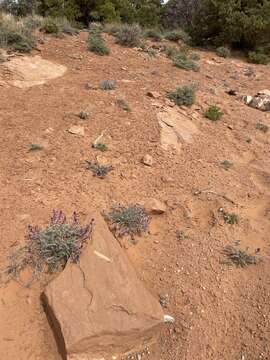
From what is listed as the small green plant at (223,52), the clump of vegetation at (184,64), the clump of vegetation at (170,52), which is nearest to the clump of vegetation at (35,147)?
the clump of vegetation at (184,64)

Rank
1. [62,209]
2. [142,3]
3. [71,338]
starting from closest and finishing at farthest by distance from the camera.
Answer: [71,338]
[62,209]
[142,3]

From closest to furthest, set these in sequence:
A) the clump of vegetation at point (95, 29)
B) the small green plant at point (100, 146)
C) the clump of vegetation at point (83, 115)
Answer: the small green plant at point (100, 146) → the clump of vegetation at point (83, 115) → the clump of vegetation at point (95, 29)

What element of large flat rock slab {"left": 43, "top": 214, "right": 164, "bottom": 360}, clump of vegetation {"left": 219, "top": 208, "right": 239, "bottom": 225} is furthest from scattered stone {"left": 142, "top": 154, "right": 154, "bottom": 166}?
large flat rock slab {"left": 43, "top": 214, "right": 164, "bottom": 360}

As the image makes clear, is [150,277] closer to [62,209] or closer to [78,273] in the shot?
[78,273]

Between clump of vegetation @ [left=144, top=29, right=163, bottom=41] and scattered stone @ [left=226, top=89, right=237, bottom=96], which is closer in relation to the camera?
scattered stone @ [left=226, top=89, right=237, bottom=96]

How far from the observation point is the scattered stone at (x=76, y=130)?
5.04m

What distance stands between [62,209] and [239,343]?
6.89ft

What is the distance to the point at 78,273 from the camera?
3045 millimetres

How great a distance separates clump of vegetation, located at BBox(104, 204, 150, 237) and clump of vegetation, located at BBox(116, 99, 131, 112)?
7.91 feet

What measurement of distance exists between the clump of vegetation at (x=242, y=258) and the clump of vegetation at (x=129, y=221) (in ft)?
2.88

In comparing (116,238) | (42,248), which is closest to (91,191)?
(116,238)

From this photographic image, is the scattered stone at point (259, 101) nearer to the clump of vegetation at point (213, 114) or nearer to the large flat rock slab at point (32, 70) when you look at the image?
the clump of vegetation at point (213, 114)

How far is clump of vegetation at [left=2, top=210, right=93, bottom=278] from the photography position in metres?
3.16

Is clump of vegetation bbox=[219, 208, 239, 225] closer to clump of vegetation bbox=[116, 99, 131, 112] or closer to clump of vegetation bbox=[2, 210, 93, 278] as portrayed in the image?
clump of vegetation bbox=[2, 210, 93, 278]
